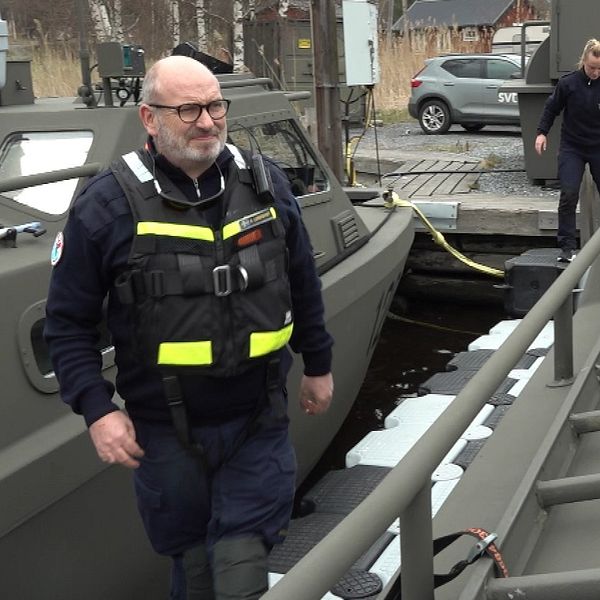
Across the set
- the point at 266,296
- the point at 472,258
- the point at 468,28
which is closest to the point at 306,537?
the point at 266,296

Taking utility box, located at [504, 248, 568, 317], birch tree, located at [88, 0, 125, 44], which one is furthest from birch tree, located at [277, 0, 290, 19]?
utility box, located at [504, 248, 568, 317]

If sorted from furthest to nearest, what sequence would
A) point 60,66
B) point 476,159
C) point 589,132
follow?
1. point 60,66
2. point 476,159
3. point 589,132

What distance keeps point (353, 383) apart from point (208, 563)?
2961 mm

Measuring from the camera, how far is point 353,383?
5629mm

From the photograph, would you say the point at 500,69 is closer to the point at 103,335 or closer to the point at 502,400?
the point at 502,400

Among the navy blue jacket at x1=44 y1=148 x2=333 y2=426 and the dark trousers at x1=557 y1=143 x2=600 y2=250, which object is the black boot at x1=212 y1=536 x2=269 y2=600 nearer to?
the navy blue jacket at x1=44 y1=148 x2=333 y2=426

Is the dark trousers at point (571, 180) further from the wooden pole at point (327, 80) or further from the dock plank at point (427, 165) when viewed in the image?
the dock plank at point (427, 165)

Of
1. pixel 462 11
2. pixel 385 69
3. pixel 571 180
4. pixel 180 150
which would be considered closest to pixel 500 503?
pixel 180 150

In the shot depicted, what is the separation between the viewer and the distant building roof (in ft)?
149

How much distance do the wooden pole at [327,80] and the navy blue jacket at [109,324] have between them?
6.19 m

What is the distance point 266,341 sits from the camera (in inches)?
102

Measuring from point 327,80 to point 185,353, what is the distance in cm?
663

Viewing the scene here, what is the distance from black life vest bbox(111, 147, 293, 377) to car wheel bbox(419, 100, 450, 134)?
15.2 m

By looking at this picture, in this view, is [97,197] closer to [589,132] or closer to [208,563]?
[208,563]
